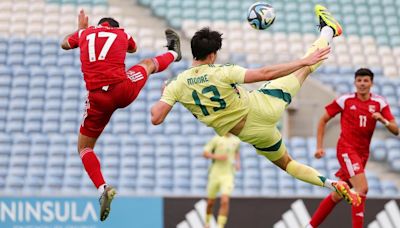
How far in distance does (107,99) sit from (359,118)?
118 inches

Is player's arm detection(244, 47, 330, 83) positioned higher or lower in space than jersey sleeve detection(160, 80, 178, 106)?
higher

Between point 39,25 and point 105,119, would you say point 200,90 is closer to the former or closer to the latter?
point 105,119

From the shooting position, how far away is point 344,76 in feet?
57.6

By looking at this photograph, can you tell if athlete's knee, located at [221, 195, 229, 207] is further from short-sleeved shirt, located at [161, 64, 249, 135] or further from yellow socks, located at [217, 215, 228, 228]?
short-sleeved shirt, located at [161, 64, 249, 135]

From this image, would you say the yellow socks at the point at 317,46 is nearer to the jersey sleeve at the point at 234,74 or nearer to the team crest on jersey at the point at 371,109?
the jersey sleeve at the point at 234,74

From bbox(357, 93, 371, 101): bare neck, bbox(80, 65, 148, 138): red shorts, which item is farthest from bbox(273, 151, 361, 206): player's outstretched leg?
bbox(80, 65, 148, 138): red shorts

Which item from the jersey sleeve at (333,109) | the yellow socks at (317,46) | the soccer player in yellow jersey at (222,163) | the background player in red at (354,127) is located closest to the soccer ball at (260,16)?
the yellow socks at (317,46)

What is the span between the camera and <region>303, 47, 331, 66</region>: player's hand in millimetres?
7777

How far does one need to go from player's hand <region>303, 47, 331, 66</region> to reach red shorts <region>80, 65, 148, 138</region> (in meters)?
1.72

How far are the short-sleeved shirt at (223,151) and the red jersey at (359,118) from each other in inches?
173

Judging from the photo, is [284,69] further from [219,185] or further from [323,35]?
[219,185]

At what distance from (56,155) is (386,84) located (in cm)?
654

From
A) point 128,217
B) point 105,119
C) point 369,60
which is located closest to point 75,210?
point 128,217

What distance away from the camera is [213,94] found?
816cm
